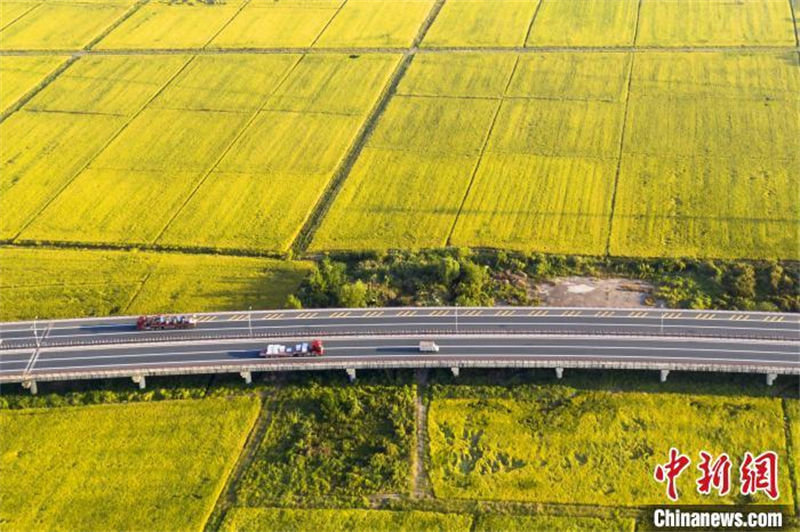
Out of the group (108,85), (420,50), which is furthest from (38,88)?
(420,50)

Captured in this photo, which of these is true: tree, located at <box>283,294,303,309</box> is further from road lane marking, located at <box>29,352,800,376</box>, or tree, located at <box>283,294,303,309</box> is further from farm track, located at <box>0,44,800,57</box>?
farm track, located at <box>0,44,800,57</box>

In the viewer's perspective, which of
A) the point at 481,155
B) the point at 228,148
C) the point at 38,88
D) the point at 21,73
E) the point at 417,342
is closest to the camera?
the point at 417,342

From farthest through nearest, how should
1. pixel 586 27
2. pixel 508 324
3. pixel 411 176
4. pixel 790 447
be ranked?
pixel 586 27 < pixel 411 176 < pixel 508 324 < pixel 790 447

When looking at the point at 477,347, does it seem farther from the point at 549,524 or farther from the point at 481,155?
the point at 481,155

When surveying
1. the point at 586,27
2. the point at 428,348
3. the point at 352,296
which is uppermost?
the point at 352,296

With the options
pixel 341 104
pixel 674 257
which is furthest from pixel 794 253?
pixel 341 104

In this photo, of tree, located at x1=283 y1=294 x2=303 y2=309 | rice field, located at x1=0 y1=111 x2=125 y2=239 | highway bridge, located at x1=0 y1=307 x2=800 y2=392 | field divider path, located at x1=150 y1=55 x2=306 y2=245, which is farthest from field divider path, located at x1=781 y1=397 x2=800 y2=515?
rice field, located at x1=0 y1=111 x2=125 y2=239
